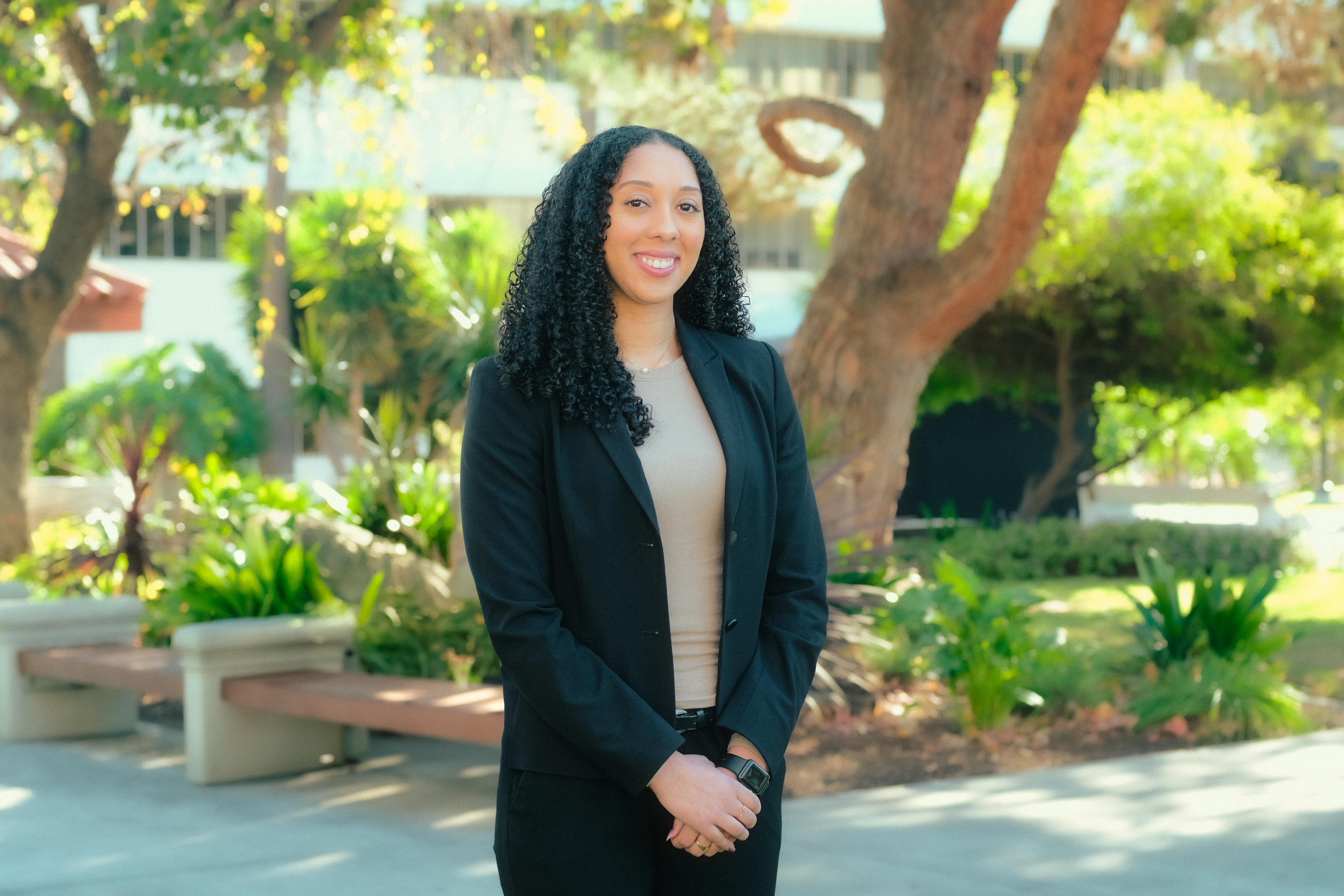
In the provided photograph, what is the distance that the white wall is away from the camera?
97.6ft

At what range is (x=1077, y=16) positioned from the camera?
25.6 feet

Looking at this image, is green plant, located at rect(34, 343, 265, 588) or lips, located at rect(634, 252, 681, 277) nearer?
lips, located at rect(634, 252, 681, 277)

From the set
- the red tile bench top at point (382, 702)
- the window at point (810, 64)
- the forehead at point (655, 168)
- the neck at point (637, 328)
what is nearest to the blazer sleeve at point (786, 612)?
the neck at point (637, 328)

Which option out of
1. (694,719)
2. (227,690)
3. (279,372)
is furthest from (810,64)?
(694,719)

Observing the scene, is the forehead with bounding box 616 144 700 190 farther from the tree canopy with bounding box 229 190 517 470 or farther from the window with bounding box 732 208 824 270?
the window with bounding box 732 208 824 270

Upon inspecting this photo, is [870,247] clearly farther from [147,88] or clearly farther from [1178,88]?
[1178,88]

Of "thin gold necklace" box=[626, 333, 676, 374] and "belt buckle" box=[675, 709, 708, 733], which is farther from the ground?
"thin gold necklace" box=[626, 333, 676, 374]

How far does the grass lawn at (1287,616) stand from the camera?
9.31 metres

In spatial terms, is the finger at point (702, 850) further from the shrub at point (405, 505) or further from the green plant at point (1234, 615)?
the shrub at point (405, 505)

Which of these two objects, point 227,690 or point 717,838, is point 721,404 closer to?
point 717,838

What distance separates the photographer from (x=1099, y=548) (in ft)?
54.7

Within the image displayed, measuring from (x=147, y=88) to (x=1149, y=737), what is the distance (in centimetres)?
726

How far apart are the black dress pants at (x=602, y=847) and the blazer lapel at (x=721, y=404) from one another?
381mm

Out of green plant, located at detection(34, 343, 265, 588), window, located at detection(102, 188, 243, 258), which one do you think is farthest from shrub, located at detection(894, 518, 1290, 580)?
window, located at detection(102, 188, 243, 258)
